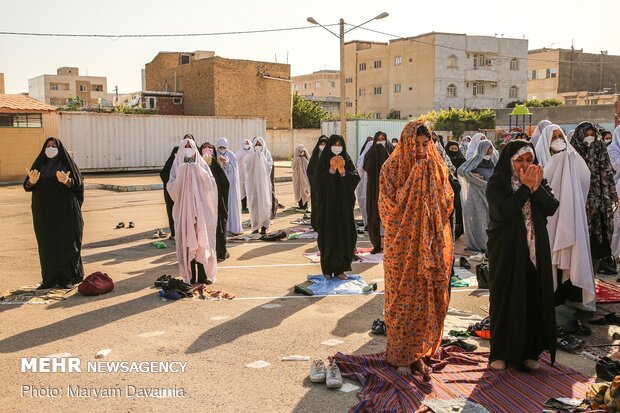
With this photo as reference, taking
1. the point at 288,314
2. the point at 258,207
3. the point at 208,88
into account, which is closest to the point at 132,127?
the point at 208,88

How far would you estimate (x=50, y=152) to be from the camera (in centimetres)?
743

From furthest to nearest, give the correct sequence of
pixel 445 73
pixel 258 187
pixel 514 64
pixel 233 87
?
1. pixel 514 64
2. pixel 445 73
3. pixel 233 87
4. pixel 258 187

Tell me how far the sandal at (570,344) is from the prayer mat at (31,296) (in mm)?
5140

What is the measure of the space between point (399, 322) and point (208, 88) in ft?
124

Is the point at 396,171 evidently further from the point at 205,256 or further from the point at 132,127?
the point at 132,127

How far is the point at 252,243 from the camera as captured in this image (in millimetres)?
10680

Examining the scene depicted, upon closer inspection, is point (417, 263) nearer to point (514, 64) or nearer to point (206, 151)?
point (206, 151)

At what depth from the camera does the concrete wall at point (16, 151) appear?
2386 centimetres

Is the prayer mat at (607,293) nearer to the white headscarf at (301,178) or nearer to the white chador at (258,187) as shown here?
the white chador at (258,187)

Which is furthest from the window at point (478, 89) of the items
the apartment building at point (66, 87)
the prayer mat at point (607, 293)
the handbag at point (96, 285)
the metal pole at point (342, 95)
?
the handbag at point (96, 285)

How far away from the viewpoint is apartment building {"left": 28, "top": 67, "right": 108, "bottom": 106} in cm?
7788

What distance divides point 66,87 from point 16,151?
61.2 meters

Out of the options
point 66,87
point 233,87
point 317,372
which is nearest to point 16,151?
point 233,87

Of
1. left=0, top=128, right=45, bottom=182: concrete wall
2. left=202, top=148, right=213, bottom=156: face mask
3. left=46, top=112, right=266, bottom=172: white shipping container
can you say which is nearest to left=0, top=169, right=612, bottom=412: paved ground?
left=202, top=148, right=213, bottom=156: face mask
